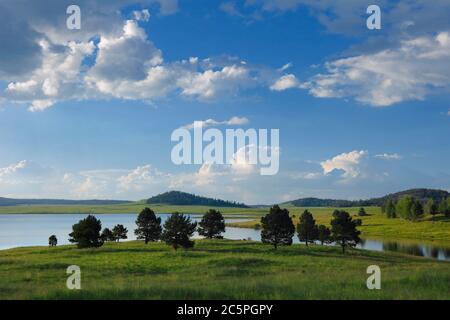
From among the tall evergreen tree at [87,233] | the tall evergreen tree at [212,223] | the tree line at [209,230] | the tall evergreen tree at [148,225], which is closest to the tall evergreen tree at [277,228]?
the tree line at [209,230]

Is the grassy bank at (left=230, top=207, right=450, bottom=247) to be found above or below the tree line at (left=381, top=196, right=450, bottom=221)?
below

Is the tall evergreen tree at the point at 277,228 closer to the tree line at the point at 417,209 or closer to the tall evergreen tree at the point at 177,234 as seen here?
the tall evergreen tree at the point at 177,234

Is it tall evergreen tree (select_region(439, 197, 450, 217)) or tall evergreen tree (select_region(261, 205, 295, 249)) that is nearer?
tall evergreen tree (select_region(261, 205, 295, 249))

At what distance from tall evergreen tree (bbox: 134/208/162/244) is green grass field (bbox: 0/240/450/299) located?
12164 mm

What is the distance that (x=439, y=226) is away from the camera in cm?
15425

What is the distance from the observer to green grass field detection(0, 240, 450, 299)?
61.2 ft

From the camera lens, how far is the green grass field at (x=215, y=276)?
18656 mm

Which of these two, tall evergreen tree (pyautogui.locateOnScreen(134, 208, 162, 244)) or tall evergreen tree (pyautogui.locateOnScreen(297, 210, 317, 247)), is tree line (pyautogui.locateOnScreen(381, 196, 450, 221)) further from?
tall evergreen tree (pyautogui.locateOnScreen(134, 208, 162, 244))

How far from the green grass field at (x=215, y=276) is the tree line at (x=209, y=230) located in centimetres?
335

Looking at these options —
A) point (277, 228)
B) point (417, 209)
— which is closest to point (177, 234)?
point (277, 228)

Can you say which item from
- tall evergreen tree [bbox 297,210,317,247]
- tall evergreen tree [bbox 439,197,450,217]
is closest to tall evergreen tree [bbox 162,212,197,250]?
tall evergreen tree [bbox 297,210,317,247]

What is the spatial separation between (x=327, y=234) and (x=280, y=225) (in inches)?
835

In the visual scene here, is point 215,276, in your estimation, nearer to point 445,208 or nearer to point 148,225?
point 148,225
